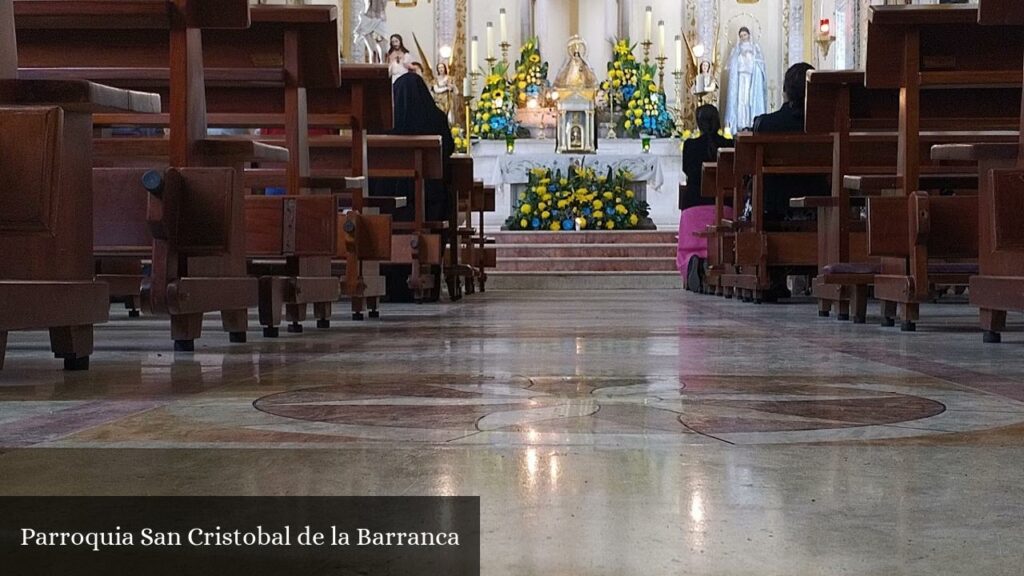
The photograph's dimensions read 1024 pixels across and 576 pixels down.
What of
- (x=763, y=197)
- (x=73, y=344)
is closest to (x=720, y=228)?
(x=763, y=197)

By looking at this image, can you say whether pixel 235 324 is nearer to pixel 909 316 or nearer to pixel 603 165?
pixel 909 316

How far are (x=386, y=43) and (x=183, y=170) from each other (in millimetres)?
11309

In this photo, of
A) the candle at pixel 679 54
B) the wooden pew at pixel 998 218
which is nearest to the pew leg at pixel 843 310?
the wooden pew at pixel 998 218

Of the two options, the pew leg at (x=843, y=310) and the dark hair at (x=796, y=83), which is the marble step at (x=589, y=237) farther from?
the pew leg at (x=843, y=310)

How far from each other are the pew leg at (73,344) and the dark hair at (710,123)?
6835 mm

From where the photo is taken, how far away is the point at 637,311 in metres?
5.63

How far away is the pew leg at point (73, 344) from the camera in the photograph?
2.54 meters

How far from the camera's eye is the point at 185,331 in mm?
3096

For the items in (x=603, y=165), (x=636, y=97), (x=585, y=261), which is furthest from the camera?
(x=636, y=97)

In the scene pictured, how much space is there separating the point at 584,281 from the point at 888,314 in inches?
249

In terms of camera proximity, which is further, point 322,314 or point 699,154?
point 699,154

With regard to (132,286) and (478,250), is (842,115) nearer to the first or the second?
(132,286)

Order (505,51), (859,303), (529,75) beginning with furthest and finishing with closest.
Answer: (505,51), (529,75), (859,303)

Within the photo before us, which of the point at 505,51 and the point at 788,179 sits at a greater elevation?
the point at 505,51
